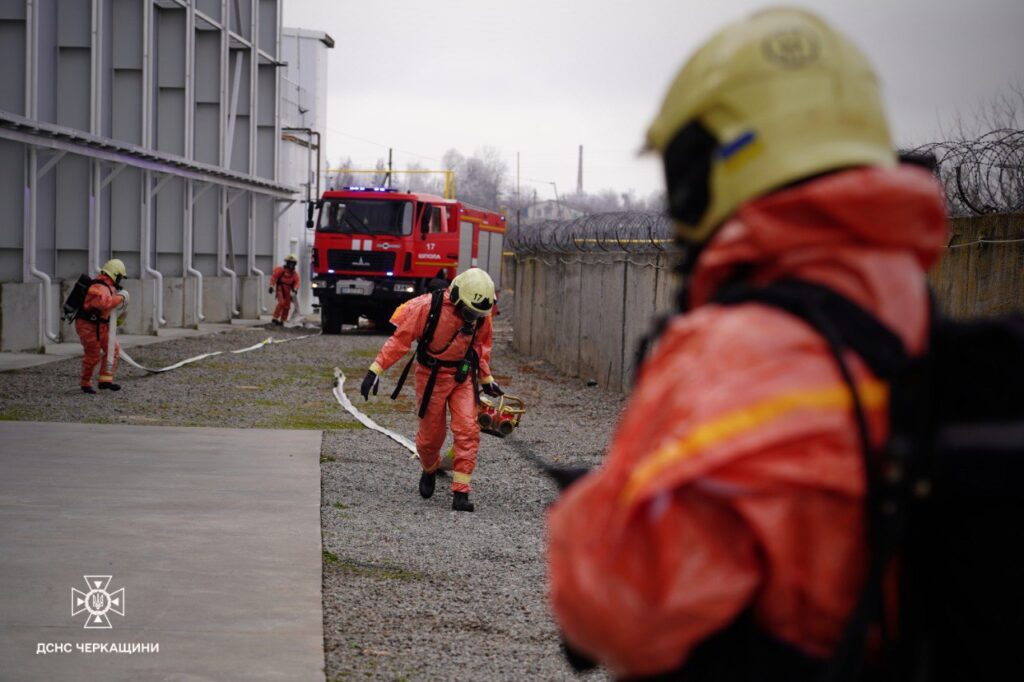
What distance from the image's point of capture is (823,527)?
1.53m

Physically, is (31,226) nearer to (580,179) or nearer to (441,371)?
(441,371)

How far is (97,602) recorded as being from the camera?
604 centimetres

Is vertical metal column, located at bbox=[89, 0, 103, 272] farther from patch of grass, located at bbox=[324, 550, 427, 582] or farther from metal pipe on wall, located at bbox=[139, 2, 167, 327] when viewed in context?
patch of grass, located at bbox=[324, 550, 427, 582]

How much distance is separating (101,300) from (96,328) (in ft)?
1.13

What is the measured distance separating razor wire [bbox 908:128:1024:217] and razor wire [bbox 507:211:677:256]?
549cm

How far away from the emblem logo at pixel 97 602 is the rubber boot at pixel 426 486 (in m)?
3.56

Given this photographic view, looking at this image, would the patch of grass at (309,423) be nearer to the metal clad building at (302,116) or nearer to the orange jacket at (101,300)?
the orange jacket at (101,300)

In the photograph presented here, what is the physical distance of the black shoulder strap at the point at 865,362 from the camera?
5.00 ft

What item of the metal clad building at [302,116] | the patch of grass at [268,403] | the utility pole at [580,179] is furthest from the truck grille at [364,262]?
the utility pole at [580,179]

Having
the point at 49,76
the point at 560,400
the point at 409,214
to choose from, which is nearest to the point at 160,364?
the point at 560,400

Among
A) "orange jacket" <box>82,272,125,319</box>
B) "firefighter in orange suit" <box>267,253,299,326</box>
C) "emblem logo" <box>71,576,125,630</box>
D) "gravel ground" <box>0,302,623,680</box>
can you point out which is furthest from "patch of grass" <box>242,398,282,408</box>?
"firefighter in orange suit" <box>267,253,299,326</box>

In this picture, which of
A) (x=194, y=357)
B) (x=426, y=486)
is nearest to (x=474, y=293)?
(x=426, y=486)

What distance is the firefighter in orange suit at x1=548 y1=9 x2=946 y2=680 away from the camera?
4.90ft

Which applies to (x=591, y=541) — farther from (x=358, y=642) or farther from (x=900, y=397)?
(x=358, y=642)
